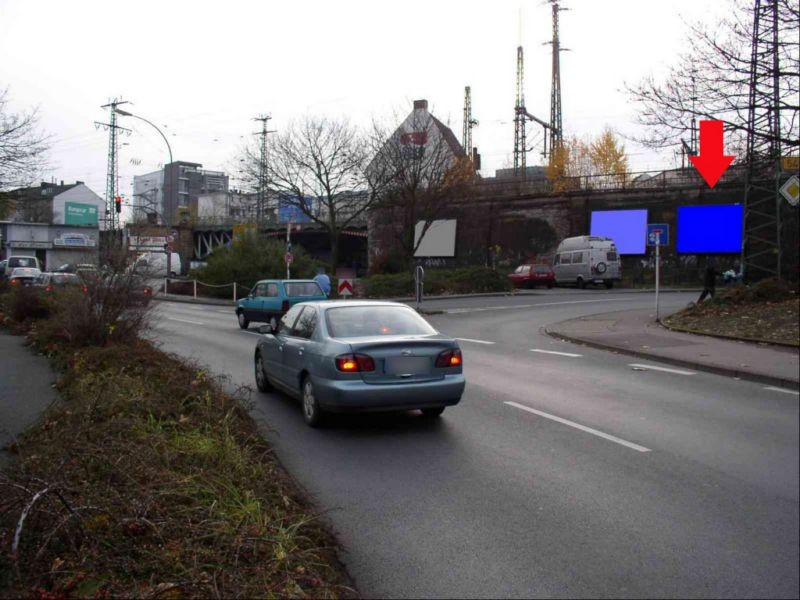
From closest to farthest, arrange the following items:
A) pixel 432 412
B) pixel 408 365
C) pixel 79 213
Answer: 1. pixel 408 365
2. pixel 432 412
3. pixel 79 213

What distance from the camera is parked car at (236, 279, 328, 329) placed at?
20531 mm

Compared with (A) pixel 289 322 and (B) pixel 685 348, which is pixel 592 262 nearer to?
(B) pixel 685 348

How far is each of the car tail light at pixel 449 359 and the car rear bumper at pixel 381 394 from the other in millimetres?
142

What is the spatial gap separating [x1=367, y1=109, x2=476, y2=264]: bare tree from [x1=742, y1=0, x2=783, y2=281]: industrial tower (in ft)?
59.2

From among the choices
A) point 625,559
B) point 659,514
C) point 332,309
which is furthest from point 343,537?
point 332,309

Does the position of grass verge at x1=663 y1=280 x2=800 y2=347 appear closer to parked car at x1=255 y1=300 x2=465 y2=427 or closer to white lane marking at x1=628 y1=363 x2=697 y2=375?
white lane marking at x1=628 y1=363 x2=697 y2=375

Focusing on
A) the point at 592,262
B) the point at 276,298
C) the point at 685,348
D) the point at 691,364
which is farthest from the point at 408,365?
the point at 592,262

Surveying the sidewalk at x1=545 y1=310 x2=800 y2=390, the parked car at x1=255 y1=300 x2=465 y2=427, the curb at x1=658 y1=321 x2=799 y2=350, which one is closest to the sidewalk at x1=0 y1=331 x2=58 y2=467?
the parked car at x1=255 y1=300 x2=465 y2=427

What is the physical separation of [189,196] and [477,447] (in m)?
156

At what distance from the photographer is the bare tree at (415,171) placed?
37844mm

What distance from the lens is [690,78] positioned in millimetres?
18562

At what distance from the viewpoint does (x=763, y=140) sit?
60.6 ft

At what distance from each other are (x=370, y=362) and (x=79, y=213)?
96.7 metres

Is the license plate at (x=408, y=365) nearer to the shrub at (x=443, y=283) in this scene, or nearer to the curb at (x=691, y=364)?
the curb at (x=691, y=364)
